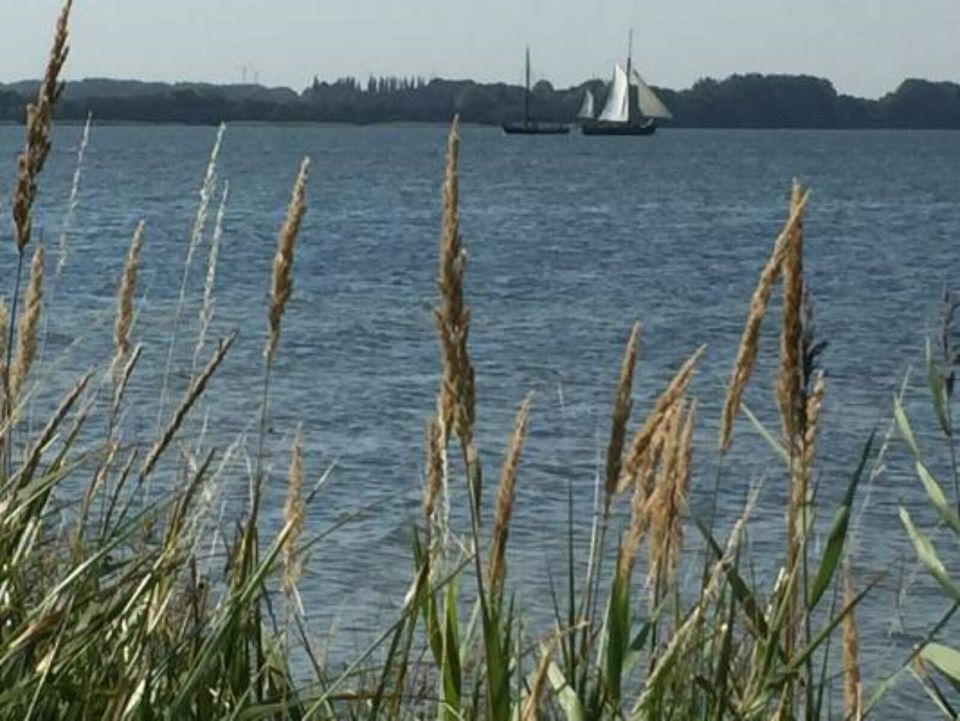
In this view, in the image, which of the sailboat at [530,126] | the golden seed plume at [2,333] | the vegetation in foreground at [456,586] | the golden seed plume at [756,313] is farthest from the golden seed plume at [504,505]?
the sailboat at [530,126]

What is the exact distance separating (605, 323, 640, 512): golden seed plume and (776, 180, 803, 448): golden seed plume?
18 centimetres

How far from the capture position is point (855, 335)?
1037 inches

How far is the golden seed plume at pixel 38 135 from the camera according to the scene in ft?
10.7

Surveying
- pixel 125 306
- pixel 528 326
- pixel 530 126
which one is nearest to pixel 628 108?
pixel 530 126

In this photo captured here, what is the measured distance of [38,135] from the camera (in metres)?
3.26

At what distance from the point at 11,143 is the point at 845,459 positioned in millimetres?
106479

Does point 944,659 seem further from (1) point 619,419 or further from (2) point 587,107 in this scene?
(2) point 587,107

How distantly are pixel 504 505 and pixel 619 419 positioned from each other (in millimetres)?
186

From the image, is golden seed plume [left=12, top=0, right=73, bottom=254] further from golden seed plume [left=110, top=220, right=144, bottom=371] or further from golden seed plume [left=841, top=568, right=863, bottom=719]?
golden seed plume [left=841, top=568, right=863, bottom=719]

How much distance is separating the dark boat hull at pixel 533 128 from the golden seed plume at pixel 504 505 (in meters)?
126

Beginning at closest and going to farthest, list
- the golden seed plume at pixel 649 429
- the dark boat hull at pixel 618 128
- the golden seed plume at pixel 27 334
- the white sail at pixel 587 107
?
1. the golden seed plume at pixel 649 429
2. the golden seed plume at pixel 27 334
3. the dark boat hull at pixel 618 128
4. the white sail at pixel 587 107

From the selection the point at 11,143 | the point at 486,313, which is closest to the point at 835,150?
the point at 11,143

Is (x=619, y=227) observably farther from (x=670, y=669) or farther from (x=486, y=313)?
(x=670, y=669)

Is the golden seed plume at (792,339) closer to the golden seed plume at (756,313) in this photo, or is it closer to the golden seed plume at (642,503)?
the golden seed plume at (756,313)
